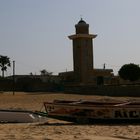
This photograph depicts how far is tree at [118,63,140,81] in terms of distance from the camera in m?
83.3

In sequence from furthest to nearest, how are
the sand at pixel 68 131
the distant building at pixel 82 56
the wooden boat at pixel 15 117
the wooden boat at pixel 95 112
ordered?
the distant building at pixel 82 56
the wooden boat at pixel 15 117
the wooden boat at pixel 95 112
the sand at pixel 68 131

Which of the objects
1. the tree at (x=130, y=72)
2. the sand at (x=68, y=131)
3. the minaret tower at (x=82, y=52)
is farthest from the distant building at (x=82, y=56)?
the sand at (x=68, y=131)

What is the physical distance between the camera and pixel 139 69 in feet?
274

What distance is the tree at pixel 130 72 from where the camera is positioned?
8331 cm

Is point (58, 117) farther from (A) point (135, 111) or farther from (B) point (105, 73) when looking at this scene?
(B) point (105, 73)

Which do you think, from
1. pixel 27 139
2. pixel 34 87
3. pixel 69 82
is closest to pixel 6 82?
pixel 34 87

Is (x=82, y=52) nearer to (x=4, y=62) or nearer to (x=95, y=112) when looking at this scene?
(x=4, y=62)

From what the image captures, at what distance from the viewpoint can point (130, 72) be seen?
8362 centimetres

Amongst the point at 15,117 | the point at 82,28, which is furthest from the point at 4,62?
the point at 15,117

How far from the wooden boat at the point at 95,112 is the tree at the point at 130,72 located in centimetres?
6293

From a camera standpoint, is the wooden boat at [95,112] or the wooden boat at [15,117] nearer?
the wooden boat at [95,112]

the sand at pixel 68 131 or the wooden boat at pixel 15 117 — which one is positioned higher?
the wooden boat at pixel 15 117

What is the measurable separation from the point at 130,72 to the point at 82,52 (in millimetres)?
9311

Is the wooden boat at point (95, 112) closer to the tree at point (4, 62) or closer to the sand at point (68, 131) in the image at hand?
the sand at point (68, 131)
